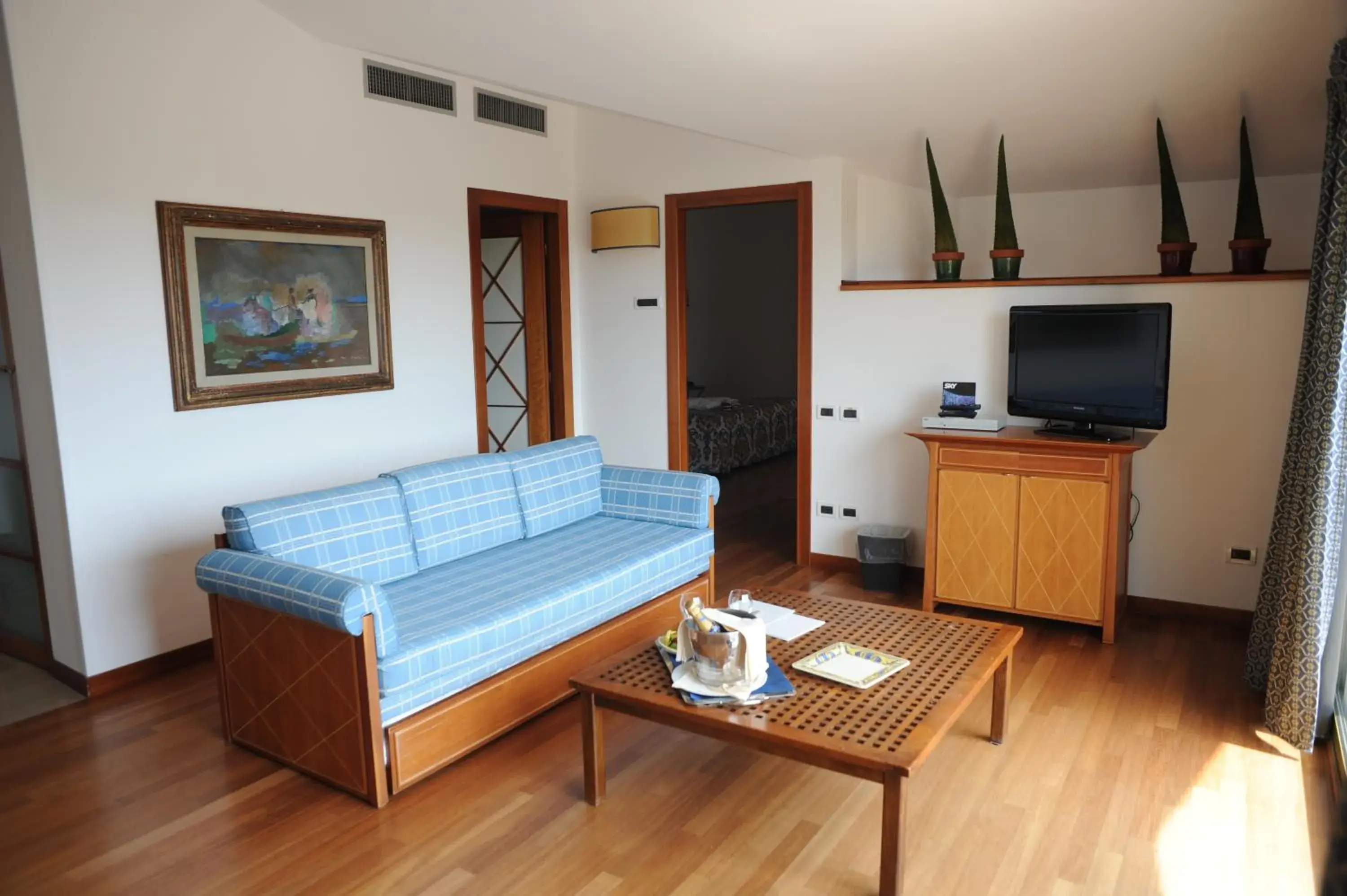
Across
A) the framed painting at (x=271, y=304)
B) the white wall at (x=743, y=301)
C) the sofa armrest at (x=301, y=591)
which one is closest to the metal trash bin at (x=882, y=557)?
the framed painting at (x=271, y=304)

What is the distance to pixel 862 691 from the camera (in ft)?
8.56

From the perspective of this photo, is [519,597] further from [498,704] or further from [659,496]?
[659,496]

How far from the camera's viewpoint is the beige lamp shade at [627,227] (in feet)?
17.8

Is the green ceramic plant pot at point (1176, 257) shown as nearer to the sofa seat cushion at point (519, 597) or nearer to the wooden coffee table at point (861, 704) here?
the wooden coffee table at point (861, 704)

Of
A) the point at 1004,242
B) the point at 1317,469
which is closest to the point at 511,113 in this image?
the point at 1004,242

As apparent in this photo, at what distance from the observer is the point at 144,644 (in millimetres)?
3855

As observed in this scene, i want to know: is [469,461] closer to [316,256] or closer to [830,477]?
[316,256]

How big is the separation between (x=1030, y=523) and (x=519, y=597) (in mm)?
2268

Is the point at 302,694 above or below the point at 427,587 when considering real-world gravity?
below

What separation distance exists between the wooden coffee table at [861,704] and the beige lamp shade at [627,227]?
2840mm

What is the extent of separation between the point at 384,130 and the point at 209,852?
11.2ft

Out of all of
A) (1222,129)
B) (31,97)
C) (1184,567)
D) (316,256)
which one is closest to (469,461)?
(316,256)

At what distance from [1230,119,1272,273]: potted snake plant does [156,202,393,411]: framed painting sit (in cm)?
389

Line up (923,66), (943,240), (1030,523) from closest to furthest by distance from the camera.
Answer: (923,66) → (1030,523) → (943,240)
